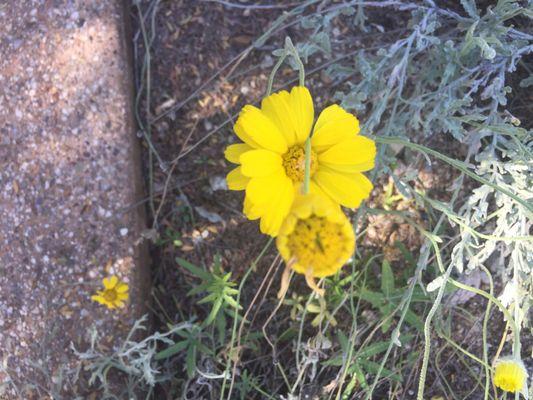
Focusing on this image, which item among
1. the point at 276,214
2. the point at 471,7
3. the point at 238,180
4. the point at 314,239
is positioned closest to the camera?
the point at 314,239

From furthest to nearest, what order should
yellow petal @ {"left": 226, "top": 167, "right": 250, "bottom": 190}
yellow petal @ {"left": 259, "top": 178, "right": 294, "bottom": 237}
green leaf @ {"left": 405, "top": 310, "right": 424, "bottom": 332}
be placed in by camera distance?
green leaf @ {"left": 405, "top": 310, "right": 424, "bottom": 332} → yellow petal @ {"left": 226, "top": 167, "right": 250, "bottom": 190} → yellow petal @ {"left": 259, "top": 178, "right": 294, "bottom": 237}

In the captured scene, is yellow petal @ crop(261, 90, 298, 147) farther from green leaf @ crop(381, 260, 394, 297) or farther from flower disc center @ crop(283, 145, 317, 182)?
green leaf @ crop(381, 260, 394, 297)

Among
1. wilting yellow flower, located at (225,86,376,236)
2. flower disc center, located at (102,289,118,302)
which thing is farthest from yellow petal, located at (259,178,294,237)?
flower disc center, located at (102,289,118,302)

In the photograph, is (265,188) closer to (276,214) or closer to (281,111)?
(276,214)

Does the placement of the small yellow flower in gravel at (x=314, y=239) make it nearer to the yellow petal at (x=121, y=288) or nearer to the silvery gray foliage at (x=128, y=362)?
the silvery gray foliage at (x=128, y=362)

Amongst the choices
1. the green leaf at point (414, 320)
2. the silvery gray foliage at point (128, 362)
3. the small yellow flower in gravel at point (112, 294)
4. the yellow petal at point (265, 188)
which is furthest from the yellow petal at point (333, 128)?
the small yellow flower in gravel at point (112, 294)

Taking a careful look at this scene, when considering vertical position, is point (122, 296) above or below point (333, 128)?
below

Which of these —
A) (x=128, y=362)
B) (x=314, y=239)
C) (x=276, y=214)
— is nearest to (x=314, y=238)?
(x=314, y=239)

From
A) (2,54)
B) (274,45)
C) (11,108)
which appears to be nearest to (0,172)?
(11,108)
